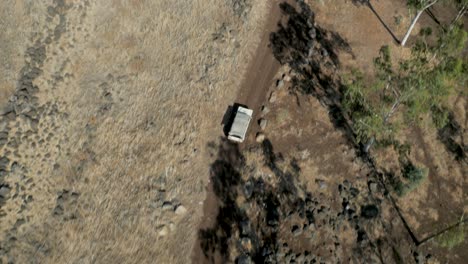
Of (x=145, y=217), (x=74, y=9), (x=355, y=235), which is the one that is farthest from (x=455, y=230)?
(x=74, y=9)

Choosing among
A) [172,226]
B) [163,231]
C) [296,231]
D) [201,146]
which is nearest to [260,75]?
[201,146]

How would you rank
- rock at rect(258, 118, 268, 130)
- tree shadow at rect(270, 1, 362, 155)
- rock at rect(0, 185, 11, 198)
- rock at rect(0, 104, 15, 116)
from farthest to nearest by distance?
tree shadow at rect(270, 1, 362, 155)
rock at rect(258, 118, 268, 130)
rock at rect(0, 104, 15, 116)
rock at rect(0, 185, 11, 198)

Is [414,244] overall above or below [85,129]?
above

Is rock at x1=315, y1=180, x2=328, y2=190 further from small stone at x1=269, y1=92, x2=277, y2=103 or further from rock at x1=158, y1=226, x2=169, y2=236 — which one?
rock at x1=158, y1=226, x2=169, y2=236

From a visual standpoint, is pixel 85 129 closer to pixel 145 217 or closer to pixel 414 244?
pixel 145 217

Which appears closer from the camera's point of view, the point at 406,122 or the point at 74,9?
the point at 406,122

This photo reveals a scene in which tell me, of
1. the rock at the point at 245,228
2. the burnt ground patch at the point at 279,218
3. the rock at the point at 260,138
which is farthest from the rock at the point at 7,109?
the rock at the point at 245,228

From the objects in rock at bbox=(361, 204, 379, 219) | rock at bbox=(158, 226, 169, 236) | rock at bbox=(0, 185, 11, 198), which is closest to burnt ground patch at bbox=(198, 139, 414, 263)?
rock at bbox=(361, 204, 379, 219)
